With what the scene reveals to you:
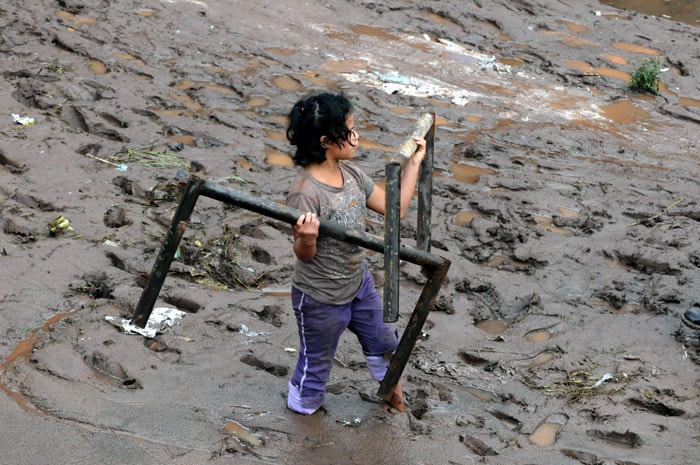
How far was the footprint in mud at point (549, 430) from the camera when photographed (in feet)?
10.3

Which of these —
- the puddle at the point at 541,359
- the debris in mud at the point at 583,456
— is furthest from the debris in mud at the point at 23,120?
the debris in mud at the point at 583,456

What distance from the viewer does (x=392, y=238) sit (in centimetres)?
247

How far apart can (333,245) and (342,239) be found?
25 centimetres

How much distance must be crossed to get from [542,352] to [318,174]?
1.59m

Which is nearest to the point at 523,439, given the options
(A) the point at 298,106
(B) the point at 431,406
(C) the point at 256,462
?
(B) the point at 431,406

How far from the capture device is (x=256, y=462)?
9.14 feet

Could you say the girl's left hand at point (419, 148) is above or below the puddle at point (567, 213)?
above

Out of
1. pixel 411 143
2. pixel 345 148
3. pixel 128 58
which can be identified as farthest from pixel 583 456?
pixel 128 58

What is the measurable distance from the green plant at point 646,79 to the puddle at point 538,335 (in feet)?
13.6

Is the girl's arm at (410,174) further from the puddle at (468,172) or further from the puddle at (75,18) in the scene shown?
the puddle at (75,18)

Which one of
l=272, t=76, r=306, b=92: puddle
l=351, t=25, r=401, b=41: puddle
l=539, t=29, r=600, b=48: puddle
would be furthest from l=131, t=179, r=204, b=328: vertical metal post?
l=539, t=29, r=600, b=48: puddle

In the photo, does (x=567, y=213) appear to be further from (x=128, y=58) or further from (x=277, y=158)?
(x=128, y=58)

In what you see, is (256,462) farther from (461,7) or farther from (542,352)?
(461,7)

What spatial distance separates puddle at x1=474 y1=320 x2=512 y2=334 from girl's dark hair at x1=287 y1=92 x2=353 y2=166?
5.35 feet
